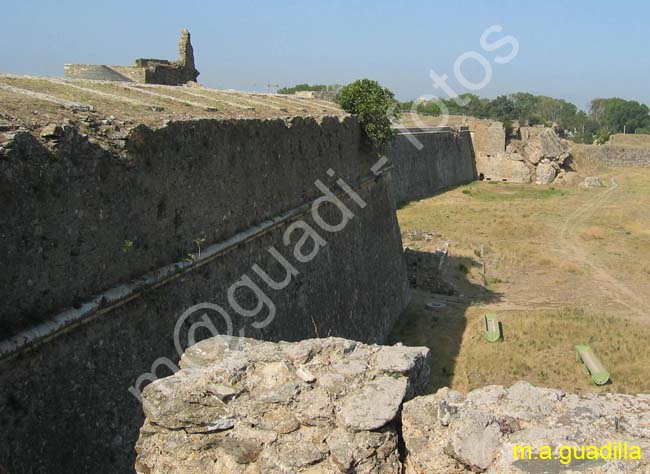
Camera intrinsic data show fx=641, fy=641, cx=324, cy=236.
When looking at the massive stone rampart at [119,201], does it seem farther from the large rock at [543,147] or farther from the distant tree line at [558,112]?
the distant tree line at [558,112]

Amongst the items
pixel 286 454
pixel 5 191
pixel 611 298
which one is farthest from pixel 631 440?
pixel 611 298

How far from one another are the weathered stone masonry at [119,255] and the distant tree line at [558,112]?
40.5m

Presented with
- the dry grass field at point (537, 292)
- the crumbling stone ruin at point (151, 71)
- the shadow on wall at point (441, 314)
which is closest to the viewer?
the dry grass field at point (537, 292)

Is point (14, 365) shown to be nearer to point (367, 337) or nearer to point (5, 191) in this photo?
point (5, 191)

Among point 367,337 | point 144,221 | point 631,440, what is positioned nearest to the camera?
point 631,440

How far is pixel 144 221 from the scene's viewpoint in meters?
5.97

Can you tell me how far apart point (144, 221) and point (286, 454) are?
3.32 meters

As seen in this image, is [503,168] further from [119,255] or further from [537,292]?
[119,255]

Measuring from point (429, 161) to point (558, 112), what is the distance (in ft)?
330

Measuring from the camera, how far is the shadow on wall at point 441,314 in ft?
38.2

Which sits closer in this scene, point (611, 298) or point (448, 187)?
point (611, 298)

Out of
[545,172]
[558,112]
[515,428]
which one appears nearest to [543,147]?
[545,172]

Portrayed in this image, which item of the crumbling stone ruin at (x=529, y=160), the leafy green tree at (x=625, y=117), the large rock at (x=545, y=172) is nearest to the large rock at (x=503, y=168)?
the crumbling stone ruin at (x=529, y=160)

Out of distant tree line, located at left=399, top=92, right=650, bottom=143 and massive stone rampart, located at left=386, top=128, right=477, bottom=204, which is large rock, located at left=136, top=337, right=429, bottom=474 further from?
distant tree line, located at left=399, top=92, right=650, bottom=143
